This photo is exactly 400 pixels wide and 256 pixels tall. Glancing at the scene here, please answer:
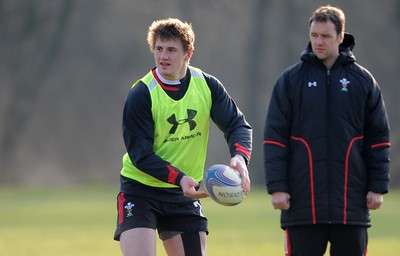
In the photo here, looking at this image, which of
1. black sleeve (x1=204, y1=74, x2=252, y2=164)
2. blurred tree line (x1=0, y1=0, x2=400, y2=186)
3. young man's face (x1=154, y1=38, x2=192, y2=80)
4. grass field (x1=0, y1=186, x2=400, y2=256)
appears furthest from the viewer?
blurred tree line (x1=0, y1=0, x2=400, y2=186)

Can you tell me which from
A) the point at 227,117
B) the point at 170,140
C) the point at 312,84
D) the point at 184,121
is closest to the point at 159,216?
the point at 170,140

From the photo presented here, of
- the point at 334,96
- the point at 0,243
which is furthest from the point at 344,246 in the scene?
the point at 0,243

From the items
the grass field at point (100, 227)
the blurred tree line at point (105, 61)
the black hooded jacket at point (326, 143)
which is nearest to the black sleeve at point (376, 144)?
the black hooded jacket at point (326, 143)

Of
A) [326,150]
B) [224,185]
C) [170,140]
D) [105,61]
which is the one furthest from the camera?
[105,61]

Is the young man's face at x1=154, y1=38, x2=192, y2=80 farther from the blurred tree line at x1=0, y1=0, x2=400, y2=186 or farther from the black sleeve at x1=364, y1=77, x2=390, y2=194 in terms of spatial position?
the blurred tree line at x1=0, y1=0, x2=400, y2=186

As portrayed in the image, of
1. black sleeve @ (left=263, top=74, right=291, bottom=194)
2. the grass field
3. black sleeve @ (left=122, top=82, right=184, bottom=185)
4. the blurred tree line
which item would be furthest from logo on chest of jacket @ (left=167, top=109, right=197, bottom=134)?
the blurred tree line

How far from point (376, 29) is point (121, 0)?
8115 millimetres

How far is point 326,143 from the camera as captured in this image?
5.95m

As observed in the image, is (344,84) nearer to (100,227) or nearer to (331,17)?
(331,17)

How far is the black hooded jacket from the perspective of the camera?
19.5 ft

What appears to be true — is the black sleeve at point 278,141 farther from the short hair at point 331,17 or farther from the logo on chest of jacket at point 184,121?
the logo on chest of jacket at point 184,121

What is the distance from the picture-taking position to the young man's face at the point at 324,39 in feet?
19.6

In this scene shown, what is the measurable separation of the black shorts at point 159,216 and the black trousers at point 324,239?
745 millimetres

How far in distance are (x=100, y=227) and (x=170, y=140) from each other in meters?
8.24
